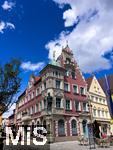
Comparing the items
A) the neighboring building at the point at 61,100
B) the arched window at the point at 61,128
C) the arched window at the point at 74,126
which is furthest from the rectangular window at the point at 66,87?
the arched window at the point at 61,128

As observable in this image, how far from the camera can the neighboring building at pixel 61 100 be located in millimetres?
33344

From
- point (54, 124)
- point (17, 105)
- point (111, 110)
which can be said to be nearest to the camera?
point (111, 110)

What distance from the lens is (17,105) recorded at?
184 ft

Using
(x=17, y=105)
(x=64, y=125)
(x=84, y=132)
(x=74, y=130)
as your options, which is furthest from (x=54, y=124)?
(x=17, y=105)

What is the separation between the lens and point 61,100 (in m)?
34.8

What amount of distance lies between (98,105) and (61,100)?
12.0 m

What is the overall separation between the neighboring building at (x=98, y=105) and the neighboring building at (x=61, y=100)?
228cm

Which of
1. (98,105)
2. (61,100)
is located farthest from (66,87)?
(98,105)

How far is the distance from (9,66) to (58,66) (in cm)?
1730

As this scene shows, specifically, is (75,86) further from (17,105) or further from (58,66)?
(17,105)

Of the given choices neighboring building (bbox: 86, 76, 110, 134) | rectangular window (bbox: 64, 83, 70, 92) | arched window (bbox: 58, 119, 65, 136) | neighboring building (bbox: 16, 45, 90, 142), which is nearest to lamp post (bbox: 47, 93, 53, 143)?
neighboring building (bbox: 16, 45, 90, 142)

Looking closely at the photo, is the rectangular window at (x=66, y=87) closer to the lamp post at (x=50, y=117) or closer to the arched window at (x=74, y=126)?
the lamp post at (x=50, y=117)

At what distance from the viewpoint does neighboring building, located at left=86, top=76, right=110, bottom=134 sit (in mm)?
42000

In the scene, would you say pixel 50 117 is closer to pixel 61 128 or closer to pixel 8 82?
pixel 61 128
